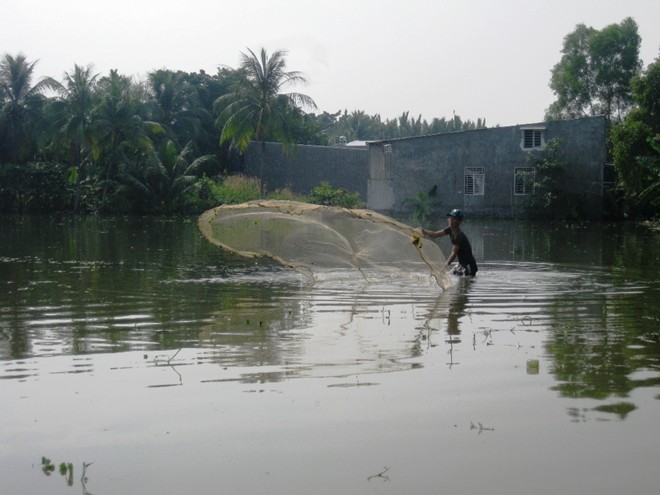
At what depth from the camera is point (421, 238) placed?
13.6 m

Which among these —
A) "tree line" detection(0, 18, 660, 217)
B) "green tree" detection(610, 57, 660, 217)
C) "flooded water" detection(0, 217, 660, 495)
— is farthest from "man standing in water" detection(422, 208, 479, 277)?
"tree line" detection(0, 18, 660, 217)

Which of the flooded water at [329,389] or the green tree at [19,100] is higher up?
the green tree at [19,100]

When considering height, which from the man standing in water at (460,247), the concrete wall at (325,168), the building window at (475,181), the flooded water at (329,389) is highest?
the concrete wall at (325,168)

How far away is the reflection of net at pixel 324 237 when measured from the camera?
13.7 meters

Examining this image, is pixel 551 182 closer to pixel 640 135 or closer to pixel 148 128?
pixel 640 135

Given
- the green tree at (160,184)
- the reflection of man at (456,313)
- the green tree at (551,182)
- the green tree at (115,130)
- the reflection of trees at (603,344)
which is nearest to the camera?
the reflection of trees at (603,344)

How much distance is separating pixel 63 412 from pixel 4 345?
2720 millimetres

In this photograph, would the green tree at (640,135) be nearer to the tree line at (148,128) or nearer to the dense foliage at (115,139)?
the tree line at (148,128)

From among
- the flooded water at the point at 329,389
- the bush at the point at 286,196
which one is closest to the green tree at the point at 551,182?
the bush at the point at 286,196

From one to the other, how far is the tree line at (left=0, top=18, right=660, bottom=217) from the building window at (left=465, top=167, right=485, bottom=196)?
5.79m

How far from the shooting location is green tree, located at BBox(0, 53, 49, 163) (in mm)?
46062

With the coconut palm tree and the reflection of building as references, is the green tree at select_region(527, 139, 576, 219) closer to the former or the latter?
the reflection of building

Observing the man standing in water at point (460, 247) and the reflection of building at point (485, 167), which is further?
the reflection of building at point (485, 167)

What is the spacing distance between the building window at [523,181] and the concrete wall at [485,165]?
0.18m
